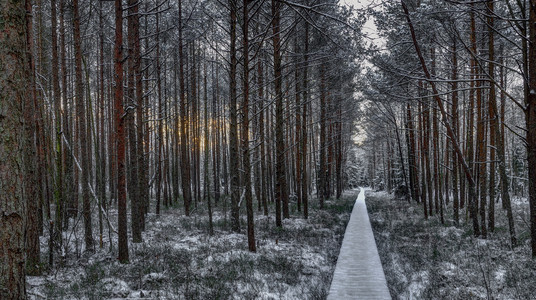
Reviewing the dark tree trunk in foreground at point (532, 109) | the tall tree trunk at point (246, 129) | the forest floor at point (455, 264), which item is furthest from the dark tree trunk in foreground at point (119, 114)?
the dark tree trunk in foreground at point (532, 109)

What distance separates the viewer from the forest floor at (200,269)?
518 cm

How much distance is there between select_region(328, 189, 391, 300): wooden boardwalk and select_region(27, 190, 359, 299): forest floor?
23 centimetres

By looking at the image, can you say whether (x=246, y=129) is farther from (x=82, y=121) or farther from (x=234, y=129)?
(x=82, y=121)

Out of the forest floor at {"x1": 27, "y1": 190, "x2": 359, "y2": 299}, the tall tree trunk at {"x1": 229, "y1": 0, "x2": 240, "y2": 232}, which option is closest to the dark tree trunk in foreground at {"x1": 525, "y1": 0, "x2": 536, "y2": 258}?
the forest floor at {"x1": 27, "y1": 190, "x2": 359, "y2": 299}

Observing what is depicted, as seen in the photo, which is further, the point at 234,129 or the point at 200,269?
the point at 234,129

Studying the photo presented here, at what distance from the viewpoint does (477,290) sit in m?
5.32

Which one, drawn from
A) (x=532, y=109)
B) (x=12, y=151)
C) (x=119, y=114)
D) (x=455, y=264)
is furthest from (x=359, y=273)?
(x=12, y=151)

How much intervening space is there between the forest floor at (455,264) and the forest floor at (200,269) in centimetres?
150

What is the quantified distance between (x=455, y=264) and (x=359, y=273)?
2155 millimetres

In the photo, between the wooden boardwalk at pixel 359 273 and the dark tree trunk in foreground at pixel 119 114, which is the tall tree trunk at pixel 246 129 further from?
the dark tree trunk in foreground at pixel 119 114

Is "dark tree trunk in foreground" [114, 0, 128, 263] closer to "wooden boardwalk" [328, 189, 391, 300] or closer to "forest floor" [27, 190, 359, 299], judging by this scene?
"forest floor" [27, 190, 359, 299]

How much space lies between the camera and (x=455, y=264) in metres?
6.95

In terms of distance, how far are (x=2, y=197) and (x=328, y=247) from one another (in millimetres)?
8075

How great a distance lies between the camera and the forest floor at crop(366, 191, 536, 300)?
5307mm
